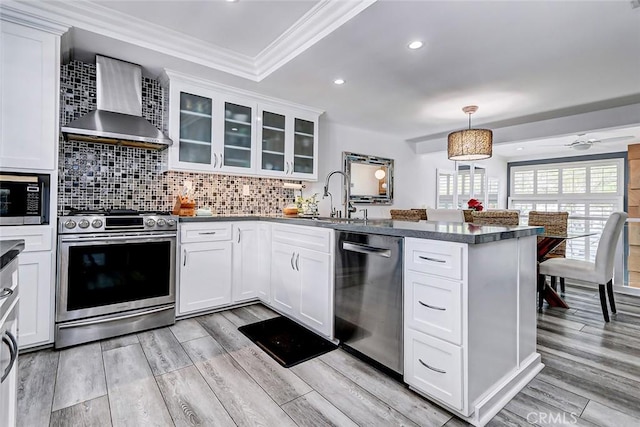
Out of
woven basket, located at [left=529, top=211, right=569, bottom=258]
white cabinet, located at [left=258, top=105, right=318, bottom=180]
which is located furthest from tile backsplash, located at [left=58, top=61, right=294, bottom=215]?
woven basket, located at [left=529, top=211, right=569, bottom=258]

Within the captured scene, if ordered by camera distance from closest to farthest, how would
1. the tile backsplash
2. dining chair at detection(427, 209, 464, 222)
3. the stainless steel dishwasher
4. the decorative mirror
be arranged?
A: the stainless steel dishwasher
the tile backsplash
dining chair at detection(427, 209, 464, 222)
the decorative mirror

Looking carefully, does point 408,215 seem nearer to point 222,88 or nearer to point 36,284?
point 222,88

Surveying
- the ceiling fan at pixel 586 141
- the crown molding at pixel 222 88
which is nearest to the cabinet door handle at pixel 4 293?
the crown molding at pixel 222 88

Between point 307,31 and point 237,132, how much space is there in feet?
4.58

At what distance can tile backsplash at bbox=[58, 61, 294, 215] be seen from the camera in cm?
282

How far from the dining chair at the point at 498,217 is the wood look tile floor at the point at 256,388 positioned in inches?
57.5

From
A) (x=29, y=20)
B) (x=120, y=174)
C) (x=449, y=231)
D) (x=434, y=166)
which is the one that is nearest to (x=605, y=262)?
(x=449, y=231)

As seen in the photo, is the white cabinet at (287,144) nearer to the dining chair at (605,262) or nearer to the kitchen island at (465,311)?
the kitchen island at (465,311)

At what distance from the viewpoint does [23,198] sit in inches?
87.2

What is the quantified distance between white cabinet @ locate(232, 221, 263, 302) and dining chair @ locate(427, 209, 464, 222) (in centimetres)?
247

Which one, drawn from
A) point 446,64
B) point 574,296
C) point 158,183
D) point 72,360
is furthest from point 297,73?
point 574,296

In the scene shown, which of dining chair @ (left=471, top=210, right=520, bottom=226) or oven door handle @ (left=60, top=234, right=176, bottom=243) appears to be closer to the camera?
oven door handle @ (left=60, top=234, right=176, bottom=243)

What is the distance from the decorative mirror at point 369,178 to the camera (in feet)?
16.4

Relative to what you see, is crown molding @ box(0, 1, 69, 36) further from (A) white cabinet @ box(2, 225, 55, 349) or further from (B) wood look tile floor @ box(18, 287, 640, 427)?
(B) wood look tile floor @ box(18, 287, 640, 427)
